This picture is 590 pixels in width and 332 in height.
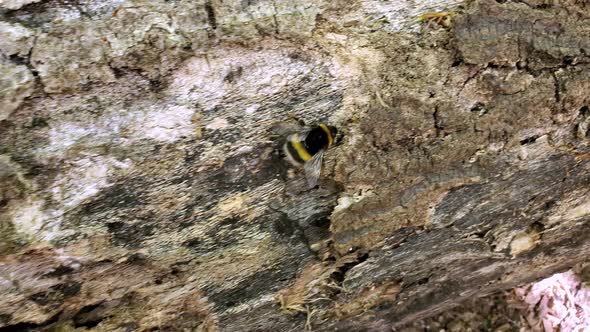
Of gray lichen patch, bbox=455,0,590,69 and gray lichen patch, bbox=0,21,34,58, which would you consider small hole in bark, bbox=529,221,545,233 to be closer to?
gray lichen patch, bbox=455,0,590,69

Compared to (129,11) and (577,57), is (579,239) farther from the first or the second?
(129,11)

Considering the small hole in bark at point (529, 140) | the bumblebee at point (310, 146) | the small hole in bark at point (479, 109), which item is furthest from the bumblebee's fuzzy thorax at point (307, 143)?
the small hole in bark at point (529, 140)

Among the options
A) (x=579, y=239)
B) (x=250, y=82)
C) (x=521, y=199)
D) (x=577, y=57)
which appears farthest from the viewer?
(x=579, y=239)

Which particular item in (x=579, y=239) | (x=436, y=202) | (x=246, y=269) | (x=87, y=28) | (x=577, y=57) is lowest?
(x=579, y=239)

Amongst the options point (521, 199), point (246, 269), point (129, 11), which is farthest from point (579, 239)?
point (129, 11)

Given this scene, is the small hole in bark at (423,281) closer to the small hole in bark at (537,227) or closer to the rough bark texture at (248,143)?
the rough bark texture at (248,143)

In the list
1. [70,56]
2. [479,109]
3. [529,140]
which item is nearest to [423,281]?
[529,140]

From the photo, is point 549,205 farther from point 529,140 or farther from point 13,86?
point 13,86
